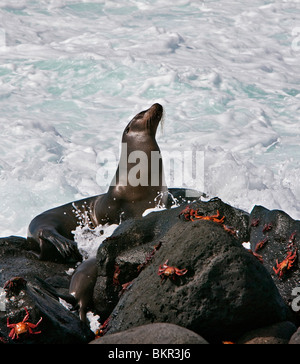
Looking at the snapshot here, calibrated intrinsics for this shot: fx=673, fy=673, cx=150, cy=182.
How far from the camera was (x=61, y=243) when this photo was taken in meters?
7.91

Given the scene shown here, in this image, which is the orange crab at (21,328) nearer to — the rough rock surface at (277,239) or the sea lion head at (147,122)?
the rough rock surface at (277,239)

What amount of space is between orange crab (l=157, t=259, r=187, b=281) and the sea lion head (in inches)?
180

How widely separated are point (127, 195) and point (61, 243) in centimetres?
125

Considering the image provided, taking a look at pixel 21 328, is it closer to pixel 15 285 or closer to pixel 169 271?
pixel 15 285

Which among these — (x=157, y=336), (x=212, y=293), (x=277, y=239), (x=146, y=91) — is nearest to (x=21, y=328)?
(x=157, y=336)

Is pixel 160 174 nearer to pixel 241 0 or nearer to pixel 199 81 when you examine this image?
pixel 199 81

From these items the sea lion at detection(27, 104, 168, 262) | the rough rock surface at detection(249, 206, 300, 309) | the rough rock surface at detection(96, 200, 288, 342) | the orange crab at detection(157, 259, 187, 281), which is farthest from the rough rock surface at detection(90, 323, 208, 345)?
the sea lion at detection(27, 104, 168, 262)

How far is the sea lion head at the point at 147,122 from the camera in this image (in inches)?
359

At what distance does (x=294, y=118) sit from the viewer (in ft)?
65.8

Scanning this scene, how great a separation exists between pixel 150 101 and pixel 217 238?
16.4 meters

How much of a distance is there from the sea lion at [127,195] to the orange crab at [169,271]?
11.5ft

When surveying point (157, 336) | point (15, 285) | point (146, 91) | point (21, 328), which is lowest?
point (146, 91)

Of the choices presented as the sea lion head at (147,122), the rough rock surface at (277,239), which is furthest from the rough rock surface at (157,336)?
the sea lion head at (147,122)
